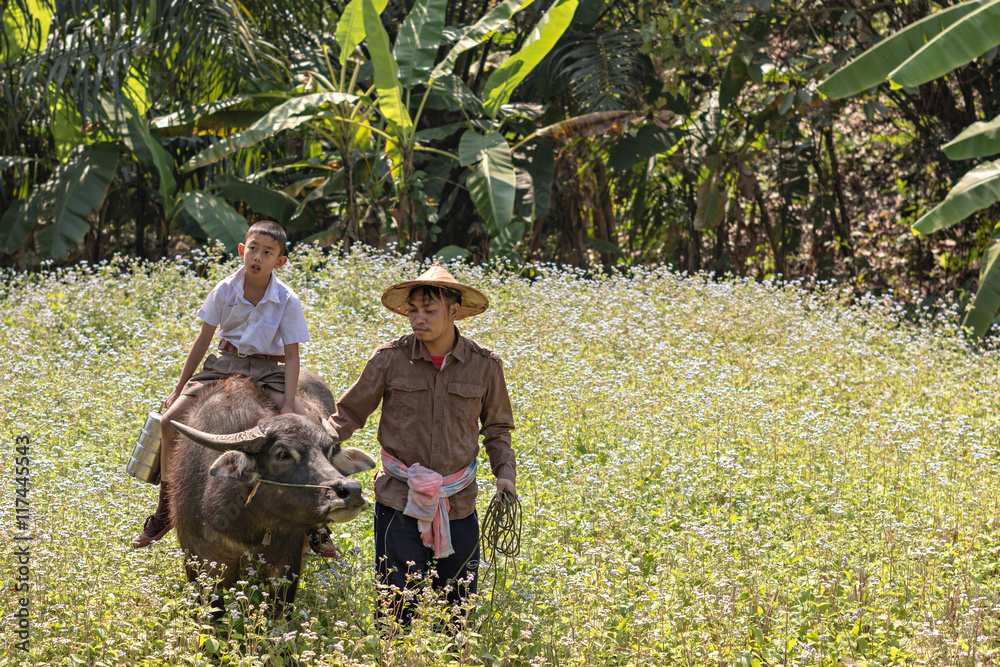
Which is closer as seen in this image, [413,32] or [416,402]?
[416,402]

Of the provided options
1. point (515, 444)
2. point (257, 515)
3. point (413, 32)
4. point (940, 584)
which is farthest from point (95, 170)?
point (940, 584)

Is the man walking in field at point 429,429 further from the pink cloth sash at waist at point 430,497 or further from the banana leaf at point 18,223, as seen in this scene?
the banana leaf at point 18,223

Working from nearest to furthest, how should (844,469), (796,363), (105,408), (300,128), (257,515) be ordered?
(257,515), (844,469), (105,408), (796,363), (300,128)

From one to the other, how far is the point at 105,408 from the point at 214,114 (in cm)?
582

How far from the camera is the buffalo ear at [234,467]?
369 centimetres

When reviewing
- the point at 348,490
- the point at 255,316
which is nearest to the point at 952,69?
the point at 255,316

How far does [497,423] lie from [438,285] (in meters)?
0.67

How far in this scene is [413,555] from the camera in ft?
12.6

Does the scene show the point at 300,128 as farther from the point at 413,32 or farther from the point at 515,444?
A: the point at 515,444

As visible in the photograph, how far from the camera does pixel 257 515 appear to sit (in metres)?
3.83

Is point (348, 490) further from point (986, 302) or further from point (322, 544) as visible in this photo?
point (986, 302)

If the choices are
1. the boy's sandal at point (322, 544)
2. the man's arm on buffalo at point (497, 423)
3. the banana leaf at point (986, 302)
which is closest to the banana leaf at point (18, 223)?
the boy's sandal at point (322, 544)

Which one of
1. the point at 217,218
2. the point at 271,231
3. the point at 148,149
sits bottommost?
the point at 271,231

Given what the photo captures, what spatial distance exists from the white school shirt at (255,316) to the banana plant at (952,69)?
5202 mm
